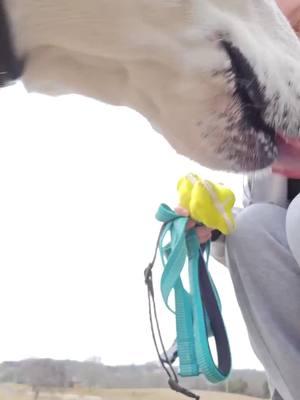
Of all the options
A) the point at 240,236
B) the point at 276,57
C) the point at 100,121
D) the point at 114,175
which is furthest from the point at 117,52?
the point at 114,175

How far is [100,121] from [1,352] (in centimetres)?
67

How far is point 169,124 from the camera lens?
704 millimetres

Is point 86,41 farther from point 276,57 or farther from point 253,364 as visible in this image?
point 253,364

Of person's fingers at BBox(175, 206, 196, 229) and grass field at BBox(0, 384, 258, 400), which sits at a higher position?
person's fingers at BBox(175, 206, 196, 229)

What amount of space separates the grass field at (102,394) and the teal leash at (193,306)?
786 mm

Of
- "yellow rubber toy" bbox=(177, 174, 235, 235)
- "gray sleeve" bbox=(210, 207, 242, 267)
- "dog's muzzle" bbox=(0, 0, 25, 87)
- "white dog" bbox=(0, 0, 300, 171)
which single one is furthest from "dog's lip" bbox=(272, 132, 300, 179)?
"gray sleeve" bbox=(210, 207, 242, 267)

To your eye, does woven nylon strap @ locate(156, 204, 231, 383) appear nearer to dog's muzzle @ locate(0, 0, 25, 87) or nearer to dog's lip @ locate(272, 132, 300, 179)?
dog's lip @ locate(272, 132, 300, 179)

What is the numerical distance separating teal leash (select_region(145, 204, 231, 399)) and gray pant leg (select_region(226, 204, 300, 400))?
70mm

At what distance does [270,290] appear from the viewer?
3.87 ft

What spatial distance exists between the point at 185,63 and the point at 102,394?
148cm

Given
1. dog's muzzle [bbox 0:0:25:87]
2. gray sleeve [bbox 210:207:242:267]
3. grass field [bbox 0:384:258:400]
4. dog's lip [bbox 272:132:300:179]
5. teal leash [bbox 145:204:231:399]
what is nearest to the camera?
dog's muzzle [bbox 0:0:25:87]

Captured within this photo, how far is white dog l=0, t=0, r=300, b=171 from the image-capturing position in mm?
633

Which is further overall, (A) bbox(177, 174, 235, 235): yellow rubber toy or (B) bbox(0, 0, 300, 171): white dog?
(A) bbox(177, 174, 235, 235): yellow rubber toy

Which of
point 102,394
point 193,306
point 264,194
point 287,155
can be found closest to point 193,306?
point 193,306
